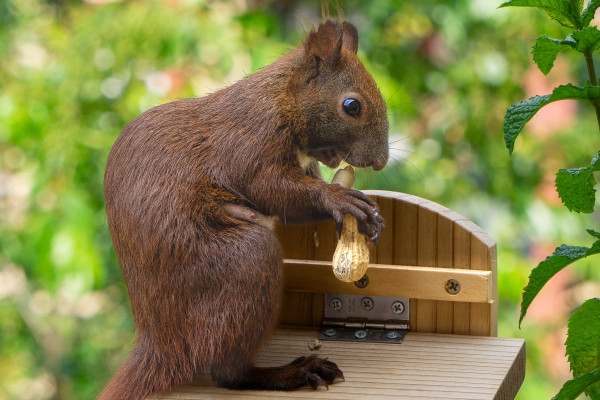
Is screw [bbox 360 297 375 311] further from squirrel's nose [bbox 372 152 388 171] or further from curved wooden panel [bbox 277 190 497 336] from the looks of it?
squirrel's nose [bbox 372 152 388 171]

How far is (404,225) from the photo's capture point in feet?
4.57

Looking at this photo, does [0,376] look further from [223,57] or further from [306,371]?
[306,371]

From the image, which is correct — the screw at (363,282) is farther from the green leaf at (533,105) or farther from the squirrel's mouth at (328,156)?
the green leaf at (533,105)

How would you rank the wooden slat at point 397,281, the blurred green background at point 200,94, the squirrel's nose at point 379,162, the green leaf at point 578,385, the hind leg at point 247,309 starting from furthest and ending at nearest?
the blurred green background at point 200,94, the wooden slat at point 397,281, the squirrel's nose at point 379,162, the hind leg at point 247,309, the green leaf at point 578,385

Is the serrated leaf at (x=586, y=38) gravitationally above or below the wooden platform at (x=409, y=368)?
above

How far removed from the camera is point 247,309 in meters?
1.11

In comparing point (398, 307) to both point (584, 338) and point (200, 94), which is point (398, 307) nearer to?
point (584, 338)

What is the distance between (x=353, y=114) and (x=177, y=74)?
1088 mm

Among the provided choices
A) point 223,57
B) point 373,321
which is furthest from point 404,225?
point 223,57

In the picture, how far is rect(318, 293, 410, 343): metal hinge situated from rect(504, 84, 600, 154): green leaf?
539 mm

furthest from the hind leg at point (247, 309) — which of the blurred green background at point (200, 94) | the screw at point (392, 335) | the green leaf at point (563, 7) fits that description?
the blurred green background at point (200, 94)

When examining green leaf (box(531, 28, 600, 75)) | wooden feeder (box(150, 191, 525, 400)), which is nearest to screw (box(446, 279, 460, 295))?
wooden feeder (box(150, 191, 525, 400))

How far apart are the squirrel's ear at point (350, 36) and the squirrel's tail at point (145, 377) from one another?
0.53 metres

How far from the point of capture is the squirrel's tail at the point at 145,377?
3.78 ft
